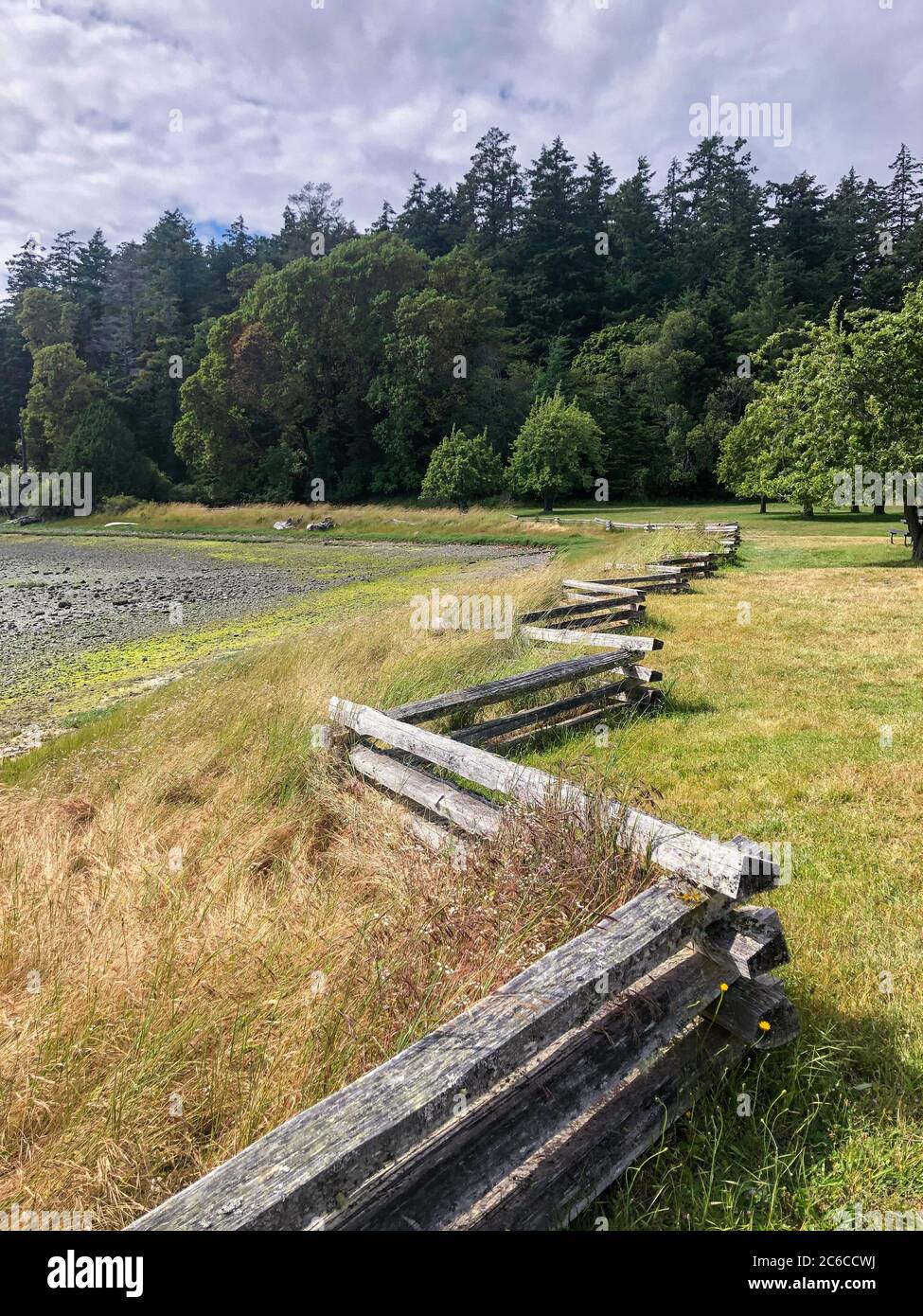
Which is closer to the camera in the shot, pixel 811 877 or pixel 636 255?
pixel 811 877

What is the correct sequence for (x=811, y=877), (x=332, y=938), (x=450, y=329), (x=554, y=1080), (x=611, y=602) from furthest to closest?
(x=450, y=329) → (x=611, y=602) → (x=811, y=877) → (x=332, y=938) → (x=554, y=1080)

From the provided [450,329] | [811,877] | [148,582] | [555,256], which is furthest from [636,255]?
[811,877]

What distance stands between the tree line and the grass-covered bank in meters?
35.1

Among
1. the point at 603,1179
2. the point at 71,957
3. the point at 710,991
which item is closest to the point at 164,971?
the point at 71,957

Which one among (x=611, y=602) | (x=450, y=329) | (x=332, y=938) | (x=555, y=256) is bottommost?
(x=332, y=938)

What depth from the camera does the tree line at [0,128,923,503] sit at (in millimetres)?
52969

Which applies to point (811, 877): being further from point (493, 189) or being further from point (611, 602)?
point (493, 189)

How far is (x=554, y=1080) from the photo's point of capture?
2334 millimetres

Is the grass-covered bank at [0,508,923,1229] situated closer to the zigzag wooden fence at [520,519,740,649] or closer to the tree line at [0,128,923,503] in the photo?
the zigzag wooden fence at [520,519,740,649]

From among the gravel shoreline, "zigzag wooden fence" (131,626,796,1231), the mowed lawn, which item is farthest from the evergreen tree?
"zigzag wooden fence" (131,626,796,1231)

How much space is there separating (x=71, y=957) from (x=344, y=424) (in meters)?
59.4

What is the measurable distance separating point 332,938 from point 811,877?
9.30ft

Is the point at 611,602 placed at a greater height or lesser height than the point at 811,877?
greater
